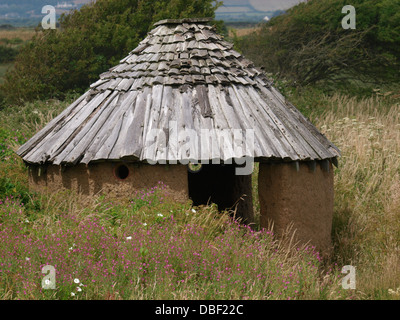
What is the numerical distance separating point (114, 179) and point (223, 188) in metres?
3.46

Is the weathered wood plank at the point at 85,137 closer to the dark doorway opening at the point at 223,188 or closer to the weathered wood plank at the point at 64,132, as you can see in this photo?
the weathered wood plank at the point at 64,132

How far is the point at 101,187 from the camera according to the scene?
6621 millimetres

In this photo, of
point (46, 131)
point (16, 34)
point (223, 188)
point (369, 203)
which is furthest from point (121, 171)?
point (16, 34)

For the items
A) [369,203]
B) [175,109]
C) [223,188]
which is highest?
[175,109]

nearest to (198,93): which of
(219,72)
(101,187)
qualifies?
(219,72)

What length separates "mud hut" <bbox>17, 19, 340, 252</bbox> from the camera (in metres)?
6.42

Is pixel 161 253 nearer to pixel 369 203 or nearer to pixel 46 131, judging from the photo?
pixel 46 131

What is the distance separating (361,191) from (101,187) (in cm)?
550

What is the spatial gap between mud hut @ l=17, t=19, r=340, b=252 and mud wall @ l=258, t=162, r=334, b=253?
1 centimetres

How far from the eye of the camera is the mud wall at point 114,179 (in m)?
6.41

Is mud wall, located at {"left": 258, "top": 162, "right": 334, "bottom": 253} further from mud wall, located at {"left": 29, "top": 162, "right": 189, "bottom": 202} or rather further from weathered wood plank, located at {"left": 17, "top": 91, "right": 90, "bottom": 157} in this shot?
weathered wood plank, located at {"left": 17, "top": 91, "right": 90, "bottom": 157}

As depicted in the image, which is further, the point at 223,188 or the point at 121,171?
the point at 223,188

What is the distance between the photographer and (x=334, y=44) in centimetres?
1905
